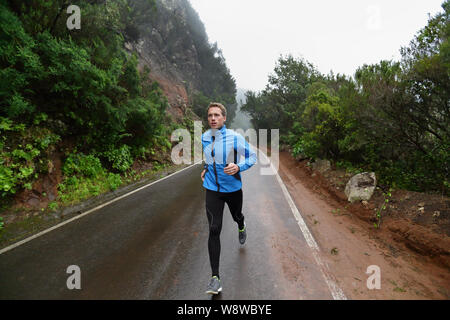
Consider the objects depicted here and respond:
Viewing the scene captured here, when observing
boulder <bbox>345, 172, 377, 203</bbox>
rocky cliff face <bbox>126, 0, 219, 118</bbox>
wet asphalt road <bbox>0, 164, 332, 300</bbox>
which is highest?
rocky cliff face <bbox>126, 0, 219, 118</bbox>

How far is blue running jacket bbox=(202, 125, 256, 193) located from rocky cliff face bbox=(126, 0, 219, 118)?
69.8ft

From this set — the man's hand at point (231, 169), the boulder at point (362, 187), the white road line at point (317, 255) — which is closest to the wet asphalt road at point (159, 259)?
the white road line at point (317, 255)

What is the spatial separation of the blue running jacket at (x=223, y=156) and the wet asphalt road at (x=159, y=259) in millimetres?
1306

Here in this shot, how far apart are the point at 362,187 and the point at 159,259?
17.9 ft

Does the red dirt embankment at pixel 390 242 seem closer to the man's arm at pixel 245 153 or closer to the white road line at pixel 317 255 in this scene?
the white road line at pixel 317 255

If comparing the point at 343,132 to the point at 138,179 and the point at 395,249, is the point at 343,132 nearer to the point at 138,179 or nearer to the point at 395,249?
the point at 395,249

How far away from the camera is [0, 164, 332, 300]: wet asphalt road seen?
8.78 feet

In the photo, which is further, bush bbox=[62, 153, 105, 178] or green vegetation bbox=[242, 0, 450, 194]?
bush bbox=[62, 153, 105, 178]

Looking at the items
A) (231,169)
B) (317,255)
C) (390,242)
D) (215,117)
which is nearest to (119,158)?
(215,117)

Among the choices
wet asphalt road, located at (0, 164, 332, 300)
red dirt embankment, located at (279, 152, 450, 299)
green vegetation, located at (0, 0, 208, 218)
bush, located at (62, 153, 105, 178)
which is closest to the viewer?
wet asphalt road, located at (0, 164, 332, 300)

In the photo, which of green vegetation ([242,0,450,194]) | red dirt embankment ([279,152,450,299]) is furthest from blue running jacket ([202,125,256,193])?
green vegetation ([242,0,450,194])

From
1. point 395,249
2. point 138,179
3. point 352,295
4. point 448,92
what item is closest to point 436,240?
point 395,249

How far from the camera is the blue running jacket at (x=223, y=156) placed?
281 cm

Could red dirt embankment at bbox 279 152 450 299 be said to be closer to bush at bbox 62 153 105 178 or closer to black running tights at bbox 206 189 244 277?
black running tights at bbox 206 189 244 277
